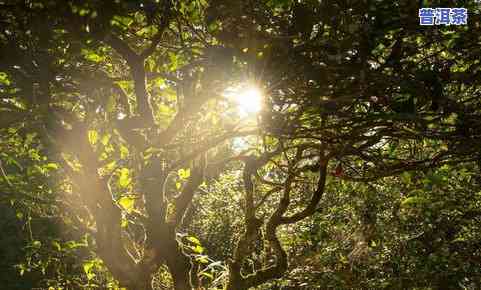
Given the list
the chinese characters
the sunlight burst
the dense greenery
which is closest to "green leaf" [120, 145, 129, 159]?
the dense greenery

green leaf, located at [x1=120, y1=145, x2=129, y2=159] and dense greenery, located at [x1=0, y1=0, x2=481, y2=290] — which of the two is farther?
green leaf, located at [x1=120, y1=145, x2=129, y2=159]

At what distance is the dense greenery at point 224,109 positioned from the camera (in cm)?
342

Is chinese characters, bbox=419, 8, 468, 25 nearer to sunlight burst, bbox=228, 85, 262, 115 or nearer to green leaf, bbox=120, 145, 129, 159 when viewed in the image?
sunlight burst, bbox=228, 85, 262, 115

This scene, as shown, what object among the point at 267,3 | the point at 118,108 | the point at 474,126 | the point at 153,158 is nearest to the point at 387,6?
the point at 267,3

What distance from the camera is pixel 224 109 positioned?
19.9 feet

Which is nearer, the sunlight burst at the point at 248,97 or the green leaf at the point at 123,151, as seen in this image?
the sunlight burst at the point at 248,97

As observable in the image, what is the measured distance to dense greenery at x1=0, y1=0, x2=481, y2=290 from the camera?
342 centimetres

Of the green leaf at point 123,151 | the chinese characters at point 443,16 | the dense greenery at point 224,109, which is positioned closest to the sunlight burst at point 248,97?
the dense greenery at point 224,109

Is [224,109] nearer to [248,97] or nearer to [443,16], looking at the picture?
[248,97]

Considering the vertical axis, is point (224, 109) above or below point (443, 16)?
above

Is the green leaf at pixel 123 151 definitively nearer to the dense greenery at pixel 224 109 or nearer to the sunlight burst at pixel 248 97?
the dense greenery at pixel 224 109

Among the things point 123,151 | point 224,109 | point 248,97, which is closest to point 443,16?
point 248,97

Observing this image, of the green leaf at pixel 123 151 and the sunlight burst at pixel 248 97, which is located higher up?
the green leaf at pixel 123 151

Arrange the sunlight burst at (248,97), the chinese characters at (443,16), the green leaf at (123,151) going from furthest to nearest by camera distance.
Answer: the green leaf at (123,151)
the sunlight burst at (248,97)
the chinese characters at (443,16)
